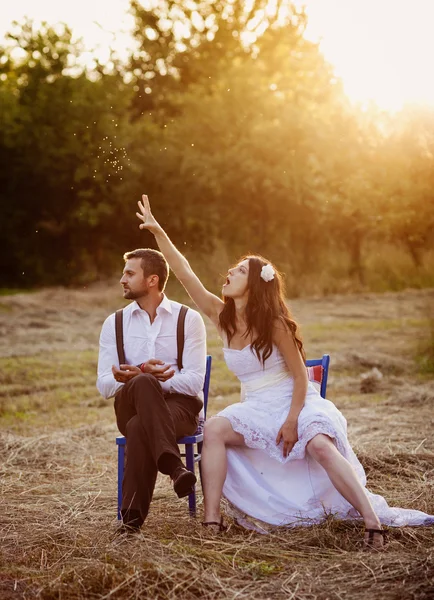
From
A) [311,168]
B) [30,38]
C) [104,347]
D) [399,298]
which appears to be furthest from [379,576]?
[30,38]

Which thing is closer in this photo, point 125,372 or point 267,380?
point 125,372

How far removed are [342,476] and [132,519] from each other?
0.93 metres

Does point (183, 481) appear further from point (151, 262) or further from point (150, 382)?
point (151, 262)

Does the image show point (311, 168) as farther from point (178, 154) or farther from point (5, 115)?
point (5, 115)

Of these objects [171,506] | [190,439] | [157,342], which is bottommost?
[171,506]

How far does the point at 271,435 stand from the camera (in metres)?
4.11

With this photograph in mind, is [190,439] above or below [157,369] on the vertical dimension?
below

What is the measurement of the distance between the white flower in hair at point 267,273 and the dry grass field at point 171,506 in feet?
3.88

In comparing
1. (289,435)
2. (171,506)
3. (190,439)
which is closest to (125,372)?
(190,439)

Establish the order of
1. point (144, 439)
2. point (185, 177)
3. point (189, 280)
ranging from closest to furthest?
point (144, 439), point (189, 280), point (185, 177)

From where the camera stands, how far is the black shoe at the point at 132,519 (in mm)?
3889

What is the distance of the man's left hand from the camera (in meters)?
4.18

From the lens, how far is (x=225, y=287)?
434 centimetres

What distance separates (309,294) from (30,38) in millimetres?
11126
